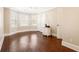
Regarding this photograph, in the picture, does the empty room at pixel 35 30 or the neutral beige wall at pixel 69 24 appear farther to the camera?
the neutral beige wall at pixel 69 24

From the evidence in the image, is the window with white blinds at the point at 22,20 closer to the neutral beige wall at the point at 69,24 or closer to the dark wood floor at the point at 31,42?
the dark wood floor at the point at 31,42

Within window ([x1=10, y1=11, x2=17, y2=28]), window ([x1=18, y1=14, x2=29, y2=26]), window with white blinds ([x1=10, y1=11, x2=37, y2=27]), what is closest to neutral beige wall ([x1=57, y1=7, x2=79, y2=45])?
window with white blinds ([x1=10, y1=11, x2=37, y2=27])

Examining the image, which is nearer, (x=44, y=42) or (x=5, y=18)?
(x=5, y=18)

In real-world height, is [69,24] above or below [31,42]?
above

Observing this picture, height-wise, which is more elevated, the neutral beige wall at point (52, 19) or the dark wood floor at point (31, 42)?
the neutral beige wall at point (52, 19)

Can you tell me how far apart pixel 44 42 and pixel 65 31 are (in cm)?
55

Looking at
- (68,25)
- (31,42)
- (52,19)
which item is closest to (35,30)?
(31,42)

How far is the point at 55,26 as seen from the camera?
1.75 meters

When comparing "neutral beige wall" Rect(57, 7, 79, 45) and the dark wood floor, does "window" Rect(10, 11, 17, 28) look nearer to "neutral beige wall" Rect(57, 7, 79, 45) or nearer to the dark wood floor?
the dark wood floor

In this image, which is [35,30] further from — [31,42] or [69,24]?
[69,24]

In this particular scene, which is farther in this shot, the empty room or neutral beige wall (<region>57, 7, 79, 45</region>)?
neutral beige wall (<region>57, 7, 79, 45</region>)

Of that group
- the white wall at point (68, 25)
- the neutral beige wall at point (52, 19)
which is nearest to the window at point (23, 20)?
the neutral beige wall at point (52, 19)
